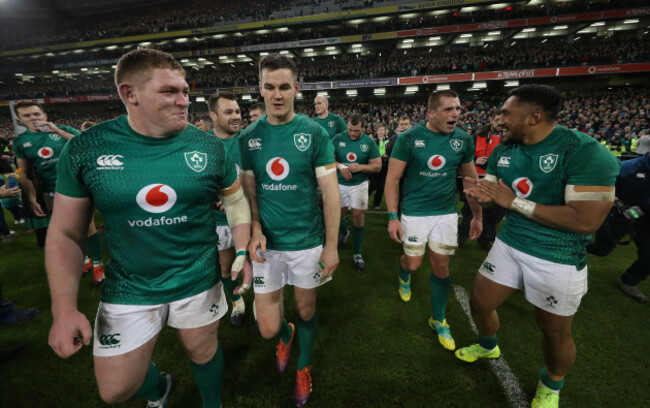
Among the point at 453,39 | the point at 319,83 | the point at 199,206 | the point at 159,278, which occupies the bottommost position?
the point at 159,278

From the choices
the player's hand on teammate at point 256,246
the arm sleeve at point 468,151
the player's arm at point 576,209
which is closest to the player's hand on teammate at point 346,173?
the arm sleeve at point 468,151

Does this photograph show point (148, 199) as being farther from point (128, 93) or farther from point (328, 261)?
point (328, 261)

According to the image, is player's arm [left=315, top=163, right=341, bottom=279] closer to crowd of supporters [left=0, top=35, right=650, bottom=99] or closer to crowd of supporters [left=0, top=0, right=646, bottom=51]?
crowd of supporters [left=0, top=35, right=650, bottom=99]

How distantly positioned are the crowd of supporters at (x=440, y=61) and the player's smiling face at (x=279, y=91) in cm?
2741

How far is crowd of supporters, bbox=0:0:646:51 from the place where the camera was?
2467 centimetres

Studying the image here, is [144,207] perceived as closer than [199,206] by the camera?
Yes

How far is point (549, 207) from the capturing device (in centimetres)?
196

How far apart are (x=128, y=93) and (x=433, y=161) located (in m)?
2.85

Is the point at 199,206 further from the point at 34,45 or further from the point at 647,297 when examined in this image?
the point at 34,45

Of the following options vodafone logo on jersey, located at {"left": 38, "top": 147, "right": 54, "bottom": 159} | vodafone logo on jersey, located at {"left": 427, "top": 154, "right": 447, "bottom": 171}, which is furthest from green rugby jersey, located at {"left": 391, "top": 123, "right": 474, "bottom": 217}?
vodafone logo on jersey, located at {"left": 38, "top": 147, "right": 54, "bottom": 159}

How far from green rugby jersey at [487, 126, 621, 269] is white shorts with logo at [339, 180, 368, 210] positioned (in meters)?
2.84

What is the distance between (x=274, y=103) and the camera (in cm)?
214

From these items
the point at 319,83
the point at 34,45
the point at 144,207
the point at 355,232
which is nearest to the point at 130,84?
the point at 144,207

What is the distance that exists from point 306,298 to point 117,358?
1302 millimetres
